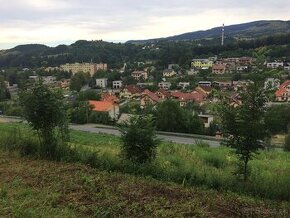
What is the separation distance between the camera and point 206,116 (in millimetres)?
40719

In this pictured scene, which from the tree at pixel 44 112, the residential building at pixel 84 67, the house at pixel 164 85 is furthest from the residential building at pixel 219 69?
the tree at pixel 44 112

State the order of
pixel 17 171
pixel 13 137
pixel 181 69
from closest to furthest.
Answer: pixel 17 171, pixel 13 137, pixel 181 69

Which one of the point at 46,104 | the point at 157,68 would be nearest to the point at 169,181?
the point at 46,104

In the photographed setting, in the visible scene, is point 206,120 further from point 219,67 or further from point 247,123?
point 219,67

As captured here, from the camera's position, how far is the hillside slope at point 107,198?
19.9 ft

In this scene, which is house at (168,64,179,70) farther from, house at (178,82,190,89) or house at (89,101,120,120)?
house at (89,101,120,120)

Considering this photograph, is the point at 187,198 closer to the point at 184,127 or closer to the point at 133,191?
the point at 133,191

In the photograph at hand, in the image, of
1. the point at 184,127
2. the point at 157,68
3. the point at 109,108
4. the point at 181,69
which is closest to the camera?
the point at 184,127

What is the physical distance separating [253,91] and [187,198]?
250cm

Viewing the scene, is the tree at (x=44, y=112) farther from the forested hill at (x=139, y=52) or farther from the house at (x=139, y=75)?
the house at (x=139, y=75)

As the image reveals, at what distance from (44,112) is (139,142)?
114 inches

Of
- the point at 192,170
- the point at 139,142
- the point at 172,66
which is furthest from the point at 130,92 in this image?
the point at 192,170

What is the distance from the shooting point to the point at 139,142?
9008 millimetres

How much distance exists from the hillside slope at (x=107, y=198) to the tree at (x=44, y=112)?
1841 mm
